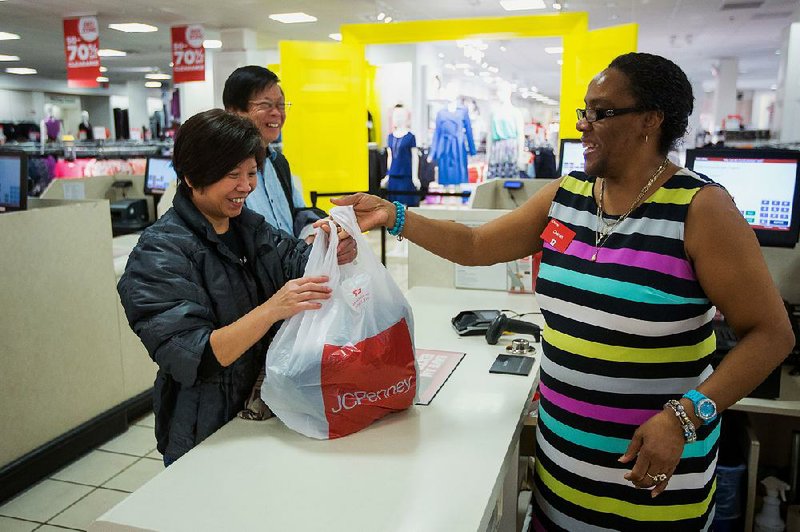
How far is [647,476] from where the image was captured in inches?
48.2

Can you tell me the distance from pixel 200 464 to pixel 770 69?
72.7 ft

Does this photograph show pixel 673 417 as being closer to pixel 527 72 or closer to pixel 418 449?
pixel 418 449

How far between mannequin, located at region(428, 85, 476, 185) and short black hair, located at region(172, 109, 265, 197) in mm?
9619

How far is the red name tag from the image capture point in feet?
4.71

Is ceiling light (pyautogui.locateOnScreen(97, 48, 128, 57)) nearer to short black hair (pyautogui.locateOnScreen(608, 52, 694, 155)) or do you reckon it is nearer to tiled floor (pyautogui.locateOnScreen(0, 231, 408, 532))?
tiled floor (pyautogui.locateOnScreen(0, 231, 408, 532))

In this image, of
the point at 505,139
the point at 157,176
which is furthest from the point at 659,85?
the point at 505,139

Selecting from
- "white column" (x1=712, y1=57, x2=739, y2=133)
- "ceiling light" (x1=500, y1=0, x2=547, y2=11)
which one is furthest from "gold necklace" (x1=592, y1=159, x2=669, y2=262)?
"white column" (x1=712, y1=57, x2=739, y2=133)

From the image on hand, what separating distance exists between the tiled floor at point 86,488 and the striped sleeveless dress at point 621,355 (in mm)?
2347

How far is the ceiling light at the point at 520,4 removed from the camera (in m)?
8.83

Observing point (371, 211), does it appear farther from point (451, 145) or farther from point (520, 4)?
point (451, 145)

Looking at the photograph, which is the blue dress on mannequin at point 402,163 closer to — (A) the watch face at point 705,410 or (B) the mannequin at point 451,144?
(B) the mannequin at point 451,144

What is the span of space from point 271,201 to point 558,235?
1366 mm

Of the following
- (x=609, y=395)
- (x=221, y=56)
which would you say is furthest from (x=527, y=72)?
(x=609, y=395)

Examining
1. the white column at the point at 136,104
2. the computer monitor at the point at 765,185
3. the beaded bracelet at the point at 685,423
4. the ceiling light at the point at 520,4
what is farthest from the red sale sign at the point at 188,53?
the white column at the point at 136,104
